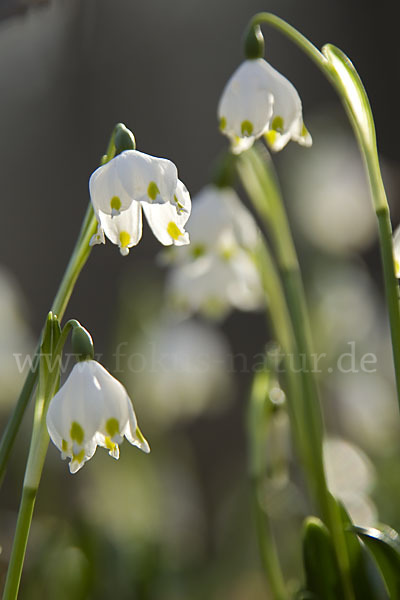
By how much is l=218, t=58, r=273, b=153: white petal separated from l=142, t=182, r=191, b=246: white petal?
0.15 meters

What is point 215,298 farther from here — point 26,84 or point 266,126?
point 26,84

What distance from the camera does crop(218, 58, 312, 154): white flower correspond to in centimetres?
88

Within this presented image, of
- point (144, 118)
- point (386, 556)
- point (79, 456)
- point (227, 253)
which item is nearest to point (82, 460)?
point (79, 456)

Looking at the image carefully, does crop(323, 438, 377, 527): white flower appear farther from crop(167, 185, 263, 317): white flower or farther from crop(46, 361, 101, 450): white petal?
crop(46, 361, 101, 450): white petal

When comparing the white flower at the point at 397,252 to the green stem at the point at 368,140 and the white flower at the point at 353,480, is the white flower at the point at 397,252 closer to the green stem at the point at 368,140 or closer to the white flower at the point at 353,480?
the green stem at the point at 368,140

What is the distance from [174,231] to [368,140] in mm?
239

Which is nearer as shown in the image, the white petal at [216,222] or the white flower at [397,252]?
the white flower at [397,252]

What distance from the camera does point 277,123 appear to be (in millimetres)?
883

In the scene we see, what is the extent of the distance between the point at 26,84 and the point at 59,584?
2624 millimetres

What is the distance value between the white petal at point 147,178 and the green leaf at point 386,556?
17.3 inches

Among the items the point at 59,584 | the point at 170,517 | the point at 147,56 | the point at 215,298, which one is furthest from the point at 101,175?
the point at 147,56

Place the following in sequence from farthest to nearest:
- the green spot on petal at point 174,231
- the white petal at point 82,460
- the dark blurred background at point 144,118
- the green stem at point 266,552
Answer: the dark blurred background at point 144,118
the green stem at point 266,552
the green spot on petal at point 174,231
the white petal at point 82,460

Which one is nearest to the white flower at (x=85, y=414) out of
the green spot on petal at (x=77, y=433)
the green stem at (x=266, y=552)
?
the green spot on petal at (x=77, y=433)

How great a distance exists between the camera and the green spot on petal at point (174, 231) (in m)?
0.80
